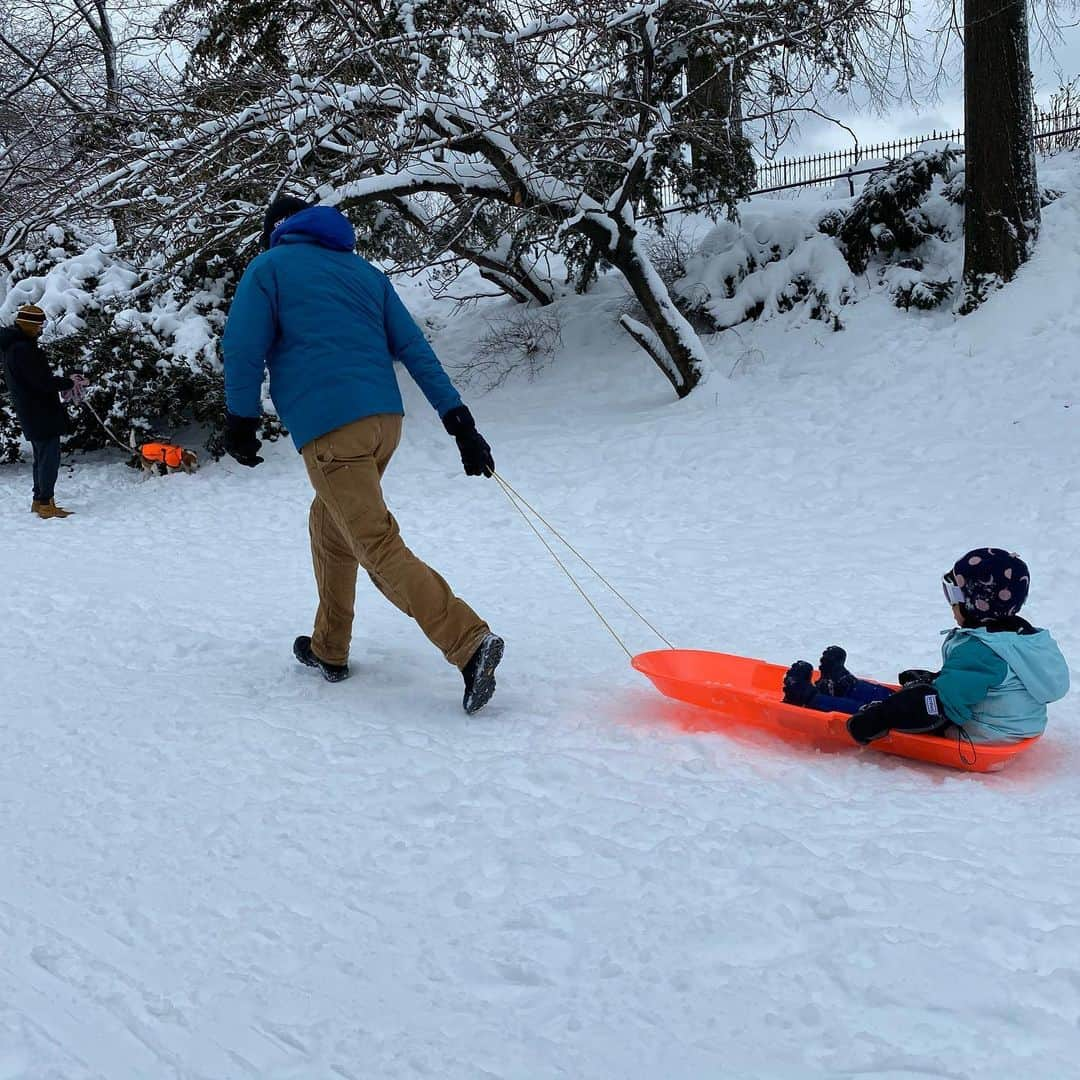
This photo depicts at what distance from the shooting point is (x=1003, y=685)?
3275 millimetres

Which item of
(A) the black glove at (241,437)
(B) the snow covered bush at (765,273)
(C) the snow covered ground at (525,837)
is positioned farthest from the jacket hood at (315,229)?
(B) the snow covered bush at (765,273)

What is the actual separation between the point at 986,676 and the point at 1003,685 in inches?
2.9

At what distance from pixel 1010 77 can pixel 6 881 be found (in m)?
9.86

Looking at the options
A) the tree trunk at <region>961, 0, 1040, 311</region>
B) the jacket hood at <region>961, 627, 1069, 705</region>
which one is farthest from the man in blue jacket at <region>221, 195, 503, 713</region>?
the tree trunk at <region>961, 0, 1040, 311</region>

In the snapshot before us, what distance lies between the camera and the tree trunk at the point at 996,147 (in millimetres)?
9062

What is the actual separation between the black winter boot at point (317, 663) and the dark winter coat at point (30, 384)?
5162mm

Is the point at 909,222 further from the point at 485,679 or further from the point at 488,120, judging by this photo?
the point at 485,679

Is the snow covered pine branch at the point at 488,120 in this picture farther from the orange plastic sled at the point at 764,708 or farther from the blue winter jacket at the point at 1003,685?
the blue winter jacket at the point at 1003,685

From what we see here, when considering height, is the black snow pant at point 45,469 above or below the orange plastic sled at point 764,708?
above

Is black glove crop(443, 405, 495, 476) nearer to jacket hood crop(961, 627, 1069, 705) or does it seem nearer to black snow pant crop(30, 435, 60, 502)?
jacket hood crop(961, 627, 1069, 705)

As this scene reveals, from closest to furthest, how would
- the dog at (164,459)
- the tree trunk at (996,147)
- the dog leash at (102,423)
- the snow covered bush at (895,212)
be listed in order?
the tree trunk at (996,147) → the dog at (164,459) → the dog leash at (102,423) → the snow covered bush at (895,212)

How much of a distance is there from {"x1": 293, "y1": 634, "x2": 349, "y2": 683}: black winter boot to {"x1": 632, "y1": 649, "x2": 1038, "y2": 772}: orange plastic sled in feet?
4.24

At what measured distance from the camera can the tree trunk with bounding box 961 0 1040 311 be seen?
9062 millimetres

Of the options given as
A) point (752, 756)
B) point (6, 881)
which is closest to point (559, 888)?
point (752, 756)
